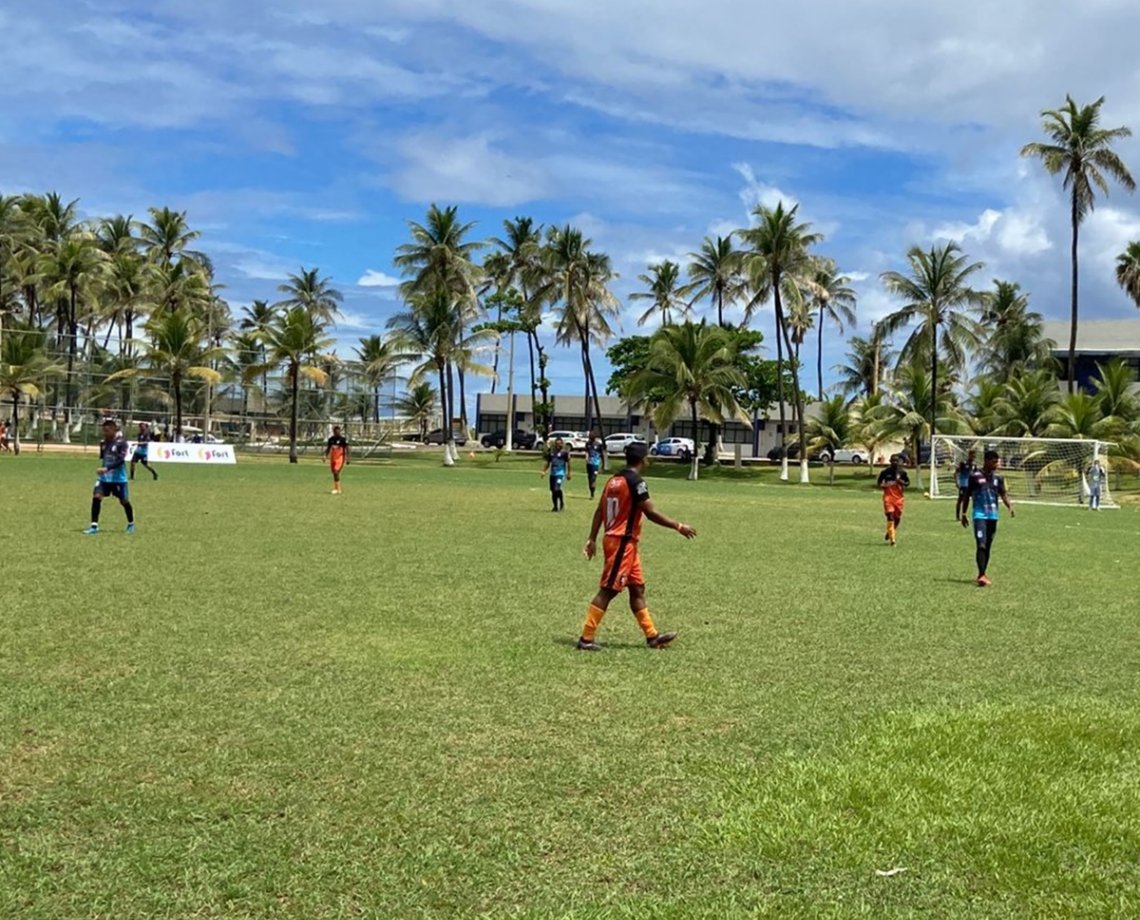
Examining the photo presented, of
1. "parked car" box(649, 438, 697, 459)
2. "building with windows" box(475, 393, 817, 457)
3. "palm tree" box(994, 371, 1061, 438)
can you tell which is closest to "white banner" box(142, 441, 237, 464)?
"parked car" box(649, 438, 697, 459)

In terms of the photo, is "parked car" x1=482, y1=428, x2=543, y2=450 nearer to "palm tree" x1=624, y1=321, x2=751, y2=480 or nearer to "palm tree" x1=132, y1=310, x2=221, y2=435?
"palm tree" x1=624, y1=321, x2=751, y2=480

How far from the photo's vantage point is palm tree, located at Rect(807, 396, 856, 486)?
162ft

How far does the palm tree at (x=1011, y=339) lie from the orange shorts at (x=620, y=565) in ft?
169

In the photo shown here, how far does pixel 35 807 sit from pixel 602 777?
2.61 meters

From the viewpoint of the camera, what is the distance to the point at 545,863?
4434mm

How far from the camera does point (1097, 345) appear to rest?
183ft

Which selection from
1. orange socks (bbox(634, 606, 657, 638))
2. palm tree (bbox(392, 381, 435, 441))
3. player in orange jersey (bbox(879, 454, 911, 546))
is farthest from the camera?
palm tree (bbox(392, 381, 435, 441))

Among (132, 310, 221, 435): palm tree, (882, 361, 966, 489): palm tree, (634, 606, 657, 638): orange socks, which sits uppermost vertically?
(132, 310, 221, 435): palm tree

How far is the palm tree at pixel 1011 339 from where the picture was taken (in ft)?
185

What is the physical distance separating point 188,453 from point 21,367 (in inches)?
420

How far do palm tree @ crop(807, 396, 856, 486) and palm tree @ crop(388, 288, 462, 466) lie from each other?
16.8 meters

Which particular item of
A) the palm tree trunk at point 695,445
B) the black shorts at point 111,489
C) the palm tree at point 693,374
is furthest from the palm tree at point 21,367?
the black shorts at point 111,489

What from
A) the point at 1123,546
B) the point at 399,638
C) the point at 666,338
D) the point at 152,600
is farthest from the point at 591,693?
the point at 666,338

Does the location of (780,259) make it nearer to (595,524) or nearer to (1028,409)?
(1028,409)
